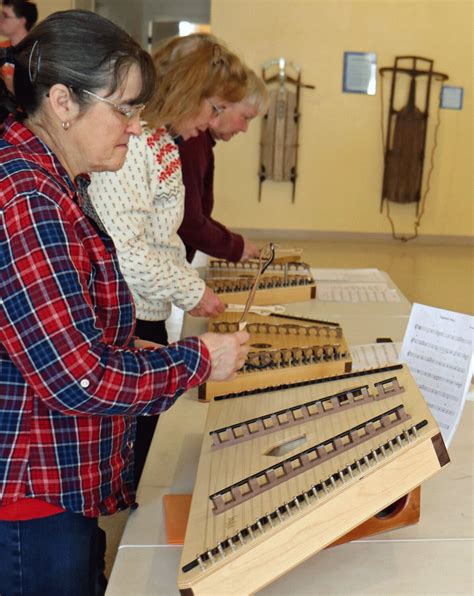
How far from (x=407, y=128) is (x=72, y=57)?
25.0ft

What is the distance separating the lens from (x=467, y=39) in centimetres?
837

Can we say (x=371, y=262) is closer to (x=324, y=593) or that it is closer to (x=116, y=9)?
(x=116, y=9)

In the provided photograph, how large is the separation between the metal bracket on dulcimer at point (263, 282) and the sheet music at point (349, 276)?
204mm

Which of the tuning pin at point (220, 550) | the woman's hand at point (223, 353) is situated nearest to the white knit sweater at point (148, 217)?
the woman's hand at point (223, 353)

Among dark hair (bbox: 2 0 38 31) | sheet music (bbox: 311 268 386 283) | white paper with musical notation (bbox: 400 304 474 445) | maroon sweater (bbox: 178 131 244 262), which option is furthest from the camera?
dark hair (bbox: 2 0 38 31)

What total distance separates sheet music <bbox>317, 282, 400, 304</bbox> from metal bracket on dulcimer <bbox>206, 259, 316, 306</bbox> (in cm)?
8

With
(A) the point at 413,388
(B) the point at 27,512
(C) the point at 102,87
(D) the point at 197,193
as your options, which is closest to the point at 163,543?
(B) the point at 27,512

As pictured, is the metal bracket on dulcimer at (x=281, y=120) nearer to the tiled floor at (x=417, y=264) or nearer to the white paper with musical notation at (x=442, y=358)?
the tiled floor at (x=417, y=264)

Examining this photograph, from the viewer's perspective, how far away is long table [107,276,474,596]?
1.17 m

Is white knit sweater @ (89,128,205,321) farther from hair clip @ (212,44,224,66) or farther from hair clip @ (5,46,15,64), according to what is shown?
hair clip @ (5,46,15,64)

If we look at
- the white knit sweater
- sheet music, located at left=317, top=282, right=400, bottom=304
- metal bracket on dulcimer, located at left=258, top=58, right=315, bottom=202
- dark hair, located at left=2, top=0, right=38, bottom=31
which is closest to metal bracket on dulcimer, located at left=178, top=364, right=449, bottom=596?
the white knit sweater

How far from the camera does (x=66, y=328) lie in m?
1.07

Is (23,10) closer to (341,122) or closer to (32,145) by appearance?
(341,122)

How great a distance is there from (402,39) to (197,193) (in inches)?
252
